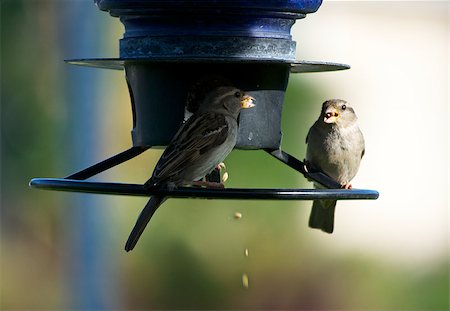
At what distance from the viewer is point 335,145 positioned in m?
6.79

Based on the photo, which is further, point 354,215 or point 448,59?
point 448,59

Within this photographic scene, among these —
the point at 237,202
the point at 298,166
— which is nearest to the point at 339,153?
the point at 298,166

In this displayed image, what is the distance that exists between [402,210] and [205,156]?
6.40 metres

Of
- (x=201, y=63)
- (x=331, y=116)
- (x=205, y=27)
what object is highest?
(x=205, y=27)

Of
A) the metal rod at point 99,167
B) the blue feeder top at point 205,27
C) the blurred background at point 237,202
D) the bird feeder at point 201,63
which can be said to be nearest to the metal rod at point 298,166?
the bird feeder at point 201,63

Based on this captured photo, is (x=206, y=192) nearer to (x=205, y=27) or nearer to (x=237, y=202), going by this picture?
(x=205, y=27)

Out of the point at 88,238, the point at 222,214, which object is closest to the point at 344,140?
the point at 88,238

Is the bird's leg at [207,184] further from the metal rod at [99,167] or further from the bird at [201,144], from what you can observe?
the metal rod at [99,167]

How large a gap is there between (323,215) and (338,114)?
65 centimetres

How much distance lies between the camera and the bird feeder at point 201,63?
16.7 ft

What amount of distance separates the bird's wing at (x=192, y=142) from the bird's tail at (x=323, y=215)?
71.6 inches

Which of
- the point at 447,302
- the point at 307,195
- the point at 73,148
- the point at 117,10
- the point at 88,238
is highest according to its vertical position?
the point at 117,10

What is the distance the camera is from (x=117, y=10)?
5.34m

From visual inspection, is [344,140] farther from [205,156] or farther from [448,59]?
[448,59]
